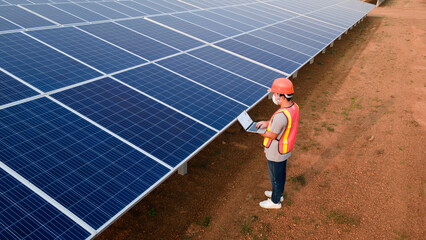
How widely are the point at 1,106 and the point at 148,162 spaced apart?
3.33 meters

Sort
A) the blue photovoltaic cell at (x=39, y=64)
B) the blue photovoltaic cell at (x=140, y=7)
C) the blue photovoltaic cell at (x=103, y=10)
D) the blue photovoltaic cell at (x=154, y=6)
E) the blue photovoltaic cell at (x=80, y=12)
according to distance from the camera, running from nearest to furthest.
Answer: the blue photovoltaic cell at (x=39, y=64)
the blue photovoltaic cell at (x=80, y=12)
the blue photovoltaic cell at (x=103, y=10)
the blue photovoltaic cell at (x=140, y=7)
the blue photovoltaic cell at (x=154, y=6)

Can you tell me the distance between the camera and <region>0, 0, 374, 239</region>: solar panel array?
4.78 metres

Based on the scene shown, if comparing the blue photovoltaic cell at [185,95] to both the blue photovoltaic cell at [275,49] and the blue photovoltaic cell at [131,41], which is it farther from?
the blue photovoltaic cell at [275,49]

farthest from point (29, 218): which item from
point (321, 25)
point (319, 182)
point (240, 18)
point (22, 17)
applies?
point (321, 25)

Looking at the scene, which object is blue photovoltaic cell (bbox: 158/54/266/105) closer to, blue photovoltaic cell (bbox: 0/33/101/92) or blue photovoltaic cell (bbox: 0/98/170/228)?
blue photovoltaic cell (bbox: 0/33/101/92)

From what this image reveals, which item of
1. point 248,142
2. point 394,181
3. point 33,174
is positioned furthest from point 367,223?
point 33,174

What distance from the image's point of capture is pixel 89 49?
31.2 ft

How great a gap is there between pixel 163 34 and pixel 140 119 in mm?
6619

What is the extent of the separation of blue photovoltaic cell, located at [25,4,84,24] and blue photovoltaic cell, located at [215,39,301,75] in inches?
237

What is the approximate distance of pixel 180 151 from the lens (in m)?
6.33

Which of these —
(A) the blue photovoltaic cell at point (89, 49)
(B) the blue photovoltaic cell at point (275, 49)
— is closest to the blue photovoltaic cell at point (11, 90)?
(A) the blue photovoltaic cell at point (89, 49)

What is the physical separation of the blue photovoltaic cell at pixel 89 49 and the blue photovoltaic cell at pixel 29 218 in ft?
15.0

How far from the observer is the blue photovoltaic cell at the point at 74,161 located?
483cm

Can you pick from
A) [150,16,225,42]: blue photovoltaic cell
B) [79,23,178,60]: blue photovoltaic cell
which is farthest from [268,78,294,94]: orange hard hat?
Result: [150,16,225,42]: blue photovoltaic cell
